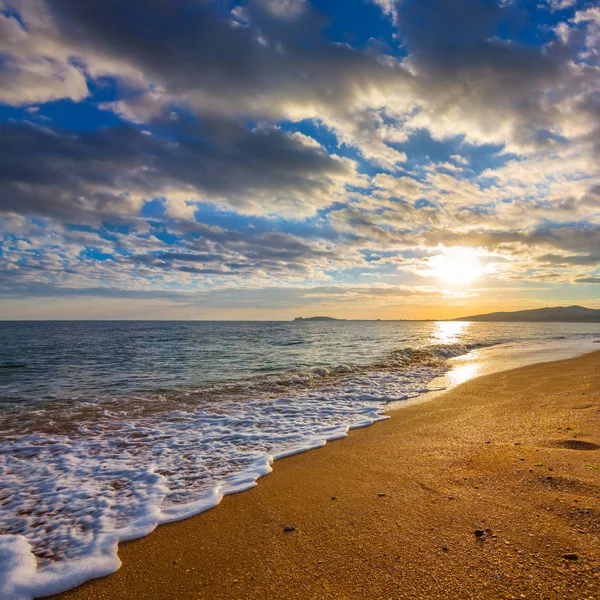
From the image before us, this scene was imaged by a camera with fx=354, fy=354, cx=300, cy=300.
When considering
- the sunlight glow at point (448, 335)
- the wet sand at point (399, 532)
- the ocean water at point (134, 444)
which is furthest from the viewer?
the sunlight glow at point (448, 335)

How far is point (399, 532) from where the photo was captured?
297 centimetres

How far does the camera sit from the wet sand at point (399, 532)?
2.36 m

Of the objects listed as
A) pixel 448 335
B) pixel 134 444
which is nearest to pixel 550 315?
pixel 448 335

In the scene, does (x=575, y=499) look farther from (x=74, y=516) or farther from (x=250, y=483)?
(x=74, y=516)

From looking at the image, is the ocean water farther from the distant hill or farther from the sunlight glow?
the distant hill

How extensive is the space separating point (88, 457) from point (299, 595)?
466 cm

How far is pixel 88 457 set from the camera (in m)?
5.57

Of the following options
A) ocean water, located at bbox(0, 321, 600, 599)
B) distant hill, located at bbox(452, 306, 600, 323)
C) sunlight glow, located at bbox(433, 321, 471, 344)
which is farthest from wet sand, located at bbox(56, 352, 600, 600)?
distant hill, located at bbox(452, 306, 600, 323)

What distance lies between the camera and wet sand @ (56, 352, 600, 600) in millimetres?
2363

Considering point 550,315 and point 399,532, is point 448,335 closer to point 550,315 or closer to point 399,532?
point 399,532

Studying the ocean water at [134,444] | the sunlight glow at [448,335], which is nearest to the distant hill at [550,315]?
the sunlight glow at [448,335]

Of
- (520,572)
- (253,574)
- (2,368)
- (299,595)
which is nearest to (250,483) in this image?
(253,574)

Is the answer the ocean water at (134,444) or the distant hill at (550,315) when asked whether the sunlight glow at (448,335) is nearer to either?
the ocean water at (134,444)

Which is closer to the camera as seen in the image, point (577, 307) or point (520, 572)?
point (520, 572)
